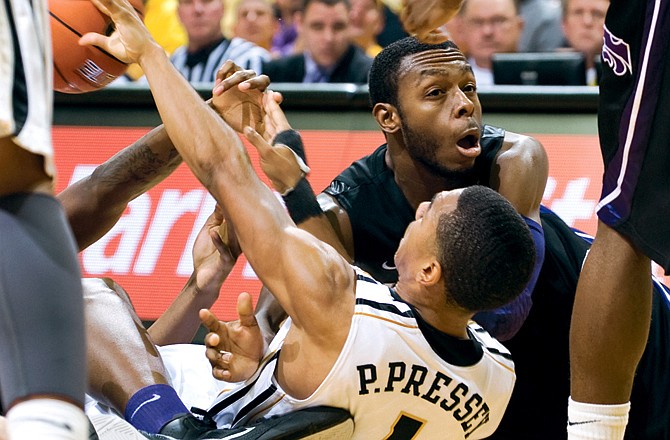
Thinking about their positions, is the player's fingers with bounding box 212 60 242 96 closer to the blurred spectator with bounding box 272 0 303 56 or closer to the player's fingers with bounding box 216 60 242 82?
the player's fingers with bounding box 216 60 242 82

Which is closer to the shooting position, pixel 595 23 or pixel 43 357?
pixel 43 357

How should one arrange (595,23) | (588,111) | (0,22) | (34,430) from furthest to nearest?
(595,23), (588,111), (0,22), (34,430)

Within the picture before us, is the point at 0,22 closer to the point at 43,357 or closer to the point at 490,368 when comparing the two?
the point at 43,357

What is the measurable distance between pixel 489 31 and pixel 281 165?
452cm

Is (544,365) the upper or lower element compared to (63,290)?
lower

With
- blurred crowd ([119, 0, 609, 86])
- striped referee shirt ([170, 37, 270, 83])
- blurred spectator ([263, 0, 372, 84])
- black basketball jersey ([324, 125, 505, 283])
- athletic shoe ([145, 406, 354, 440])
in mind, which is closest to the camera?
athletic shoe ([145, 406, 354, 440])

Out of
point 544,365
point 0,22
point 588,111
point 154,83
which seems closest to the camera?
point 0,22

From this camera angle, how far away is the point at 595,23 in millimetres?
7211

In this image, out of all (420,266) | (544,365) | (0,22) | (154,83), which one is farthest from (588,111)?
(0,22)

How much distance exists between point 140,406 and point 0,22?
1.33 metres

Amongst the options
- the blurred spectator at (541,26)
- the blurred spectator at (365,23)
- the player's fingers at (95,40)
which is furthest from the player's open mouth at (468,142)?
the blurred spectator at (541,26)

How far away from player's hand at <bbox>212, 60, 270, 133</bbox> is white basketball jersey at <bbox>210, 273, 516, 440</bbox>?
2.25ft

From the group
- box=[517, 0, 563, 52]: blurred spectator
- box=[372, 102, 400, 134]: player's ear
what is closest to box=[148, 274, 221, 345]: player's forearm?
box=[372, 102, 400, 134]: player's ear

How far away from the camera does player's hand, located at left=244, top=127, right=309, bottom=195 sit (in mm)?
3138
